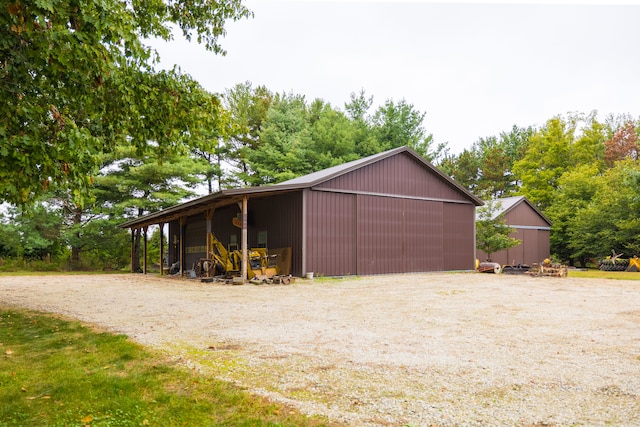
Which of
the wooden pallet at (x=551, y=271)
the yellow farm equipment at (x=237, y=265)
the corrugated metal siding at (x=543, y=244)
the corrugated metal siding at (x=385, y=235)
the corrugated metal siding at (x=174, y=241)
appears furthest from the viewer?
the corrugated metal siding at (x=543, y=244)

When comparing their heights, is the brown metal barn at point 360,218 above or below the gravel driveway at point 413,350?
above

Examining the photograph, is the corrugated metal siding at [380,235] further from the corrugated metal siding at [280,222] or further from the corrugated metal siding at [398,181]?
the corrugated metal siding at [280,222]

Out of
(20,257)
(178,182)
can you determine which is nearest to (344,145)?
(178,182)

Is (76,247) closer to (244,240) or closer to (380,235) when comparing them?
(244,240)

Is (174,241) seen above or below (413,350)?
above

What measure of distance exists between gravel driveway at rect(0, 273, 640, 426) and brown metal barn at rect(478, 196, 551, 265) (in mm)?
17116

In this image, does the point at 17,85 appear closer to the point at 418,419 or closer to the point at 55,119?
the point at 55,119

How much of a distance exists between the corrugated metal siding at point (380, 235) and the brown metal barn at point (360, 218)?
0.13ft

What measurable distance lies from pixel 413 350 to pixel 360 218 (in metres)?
11.8

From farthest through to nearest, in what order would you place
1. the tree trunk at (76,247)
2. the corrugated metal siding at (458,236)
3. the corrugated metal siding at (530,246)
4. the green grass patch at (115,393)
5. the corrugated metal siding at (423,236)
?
1. the corrugated metal siding at (530,246)
2. the tree trunk at (76,247)
3. the corrugated metal siding at (458,236)
4. the corrugated metal siding at (423,236)
5. the green grass patch at (115,393)

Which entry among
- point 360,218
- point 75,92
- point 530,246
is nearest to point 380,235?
point 360,218

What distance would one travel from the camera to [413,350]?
4.91 metres

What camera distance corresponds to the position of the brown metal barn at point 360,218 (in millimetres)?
15211

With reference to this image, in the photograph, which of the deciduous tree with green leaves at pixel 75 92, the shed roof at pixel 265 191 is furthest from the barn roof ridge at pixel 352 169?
the deciduous tree with green leaves at pixel 75 92
